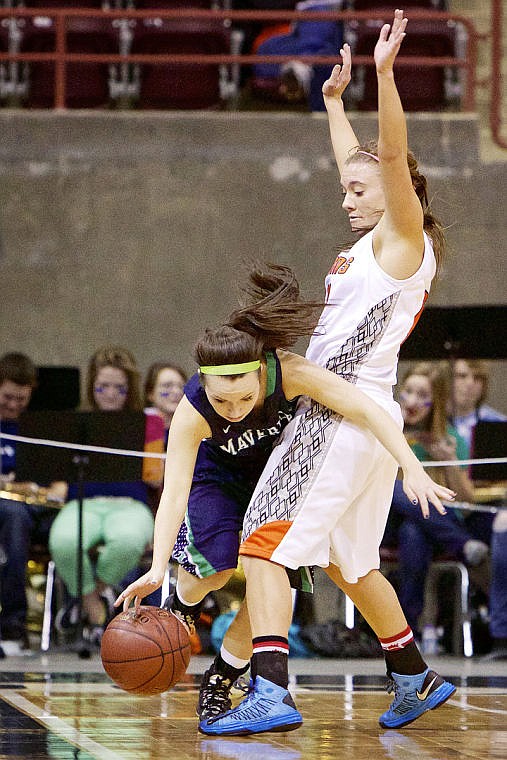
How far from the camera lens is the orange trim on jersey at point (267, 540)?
383 cm

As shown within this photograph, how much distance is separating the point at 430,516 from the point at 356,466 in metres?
3.25

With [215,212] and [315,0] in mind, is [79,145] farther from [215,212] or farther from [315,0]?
[315,0]

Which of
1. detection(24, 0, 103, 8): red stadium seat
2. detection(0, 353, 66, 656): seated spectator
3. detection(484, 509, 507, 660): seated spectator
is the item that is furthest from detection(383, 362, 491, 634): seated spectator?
detection(24, 0, 103, 8): red stadium seat

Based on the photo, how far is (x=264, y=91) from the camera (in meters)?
9.80

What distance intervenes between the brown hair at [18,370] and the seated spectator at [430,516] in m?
2.11

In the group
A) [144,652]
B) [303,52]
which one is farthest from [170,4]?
[144,652]

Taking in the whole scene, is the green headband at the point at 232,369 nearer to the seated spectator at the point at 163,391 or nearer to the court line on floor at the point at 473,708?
the court line on floor at the point at 473,708

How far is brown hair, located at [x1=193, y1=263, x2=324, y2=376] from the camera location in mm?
3799

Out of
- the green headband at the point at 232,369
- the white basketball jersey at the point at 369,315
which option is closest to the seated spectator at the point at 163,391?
the white basketball jersey at the point at 369,315

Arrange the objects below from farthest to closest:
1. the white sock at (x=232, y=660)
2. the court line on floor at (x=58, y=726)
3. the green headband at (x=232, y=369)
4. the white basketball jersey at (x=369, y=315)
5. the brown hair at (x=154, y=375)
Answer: the brown hair at (x=154, y=375), the white sock at (x=232, y=660), the white basketball jersey at (x=369, y=315), the green headband at (x=232, y=369), the court line on floor at (x=58, y=726)

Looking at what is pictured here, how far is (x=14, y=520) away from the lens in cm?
705

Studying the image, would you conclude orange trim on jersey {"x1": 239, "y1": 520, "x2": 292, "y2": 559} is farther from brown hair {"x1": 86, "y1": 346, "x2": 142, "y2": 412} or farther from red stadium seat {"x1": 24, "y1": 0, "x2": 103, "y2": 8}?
red stadium seat {"x1": 24, "y1": 0, "x2": 103, "y2": 8}

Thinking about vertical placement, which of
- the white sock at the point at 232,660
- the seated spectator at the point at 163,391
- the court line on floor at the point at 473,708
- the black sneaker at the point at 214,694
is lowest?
the court line on floor at the point at 473,708

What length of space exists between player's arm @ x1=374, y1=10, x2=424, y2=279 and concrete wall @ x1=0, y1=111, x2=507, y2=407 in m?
4.81
